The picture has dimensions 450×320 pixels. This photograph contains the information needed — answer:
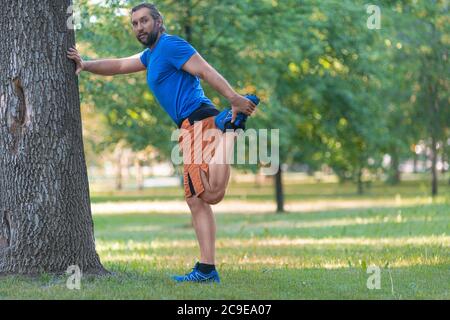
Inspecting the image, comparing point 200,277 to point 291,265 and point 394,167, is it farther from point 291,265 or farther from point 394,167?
point 394,167

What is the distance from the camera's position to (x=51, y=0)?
7.12 metres

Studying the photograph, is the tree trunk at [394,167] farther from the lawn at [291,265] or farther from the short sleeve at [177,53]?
the short sleeve at [177,53]

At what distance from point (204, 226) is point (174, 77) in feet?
4.00

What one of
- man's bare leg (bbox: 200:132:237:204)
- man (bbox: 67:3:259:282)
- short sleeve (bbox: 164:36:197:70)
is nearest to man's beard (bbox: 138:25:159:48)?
man (bbox: 67:3:259:282)

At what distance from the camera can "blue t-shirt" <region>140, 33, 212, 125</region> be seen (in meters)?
6.73

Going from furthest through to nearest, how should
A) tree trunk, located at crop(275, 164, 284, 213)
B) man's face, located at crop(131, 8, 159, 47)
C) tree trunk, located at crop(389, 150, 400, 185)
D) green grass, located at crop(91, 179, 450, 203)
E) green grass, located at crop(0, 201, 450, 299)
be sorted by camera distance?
green grass, located at crop(91, 179, 450, 203) < tree trunk, located at crop(389, 150, 400, 185) < tree trunk, located at crop(275, 164, 284, 213) < man's face, located at crop(131, 8, 159, 47) < green grass, located at crop(0, 201, 450, 299)

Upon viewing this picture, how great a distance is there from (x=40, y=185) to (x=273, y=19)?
10.6 meters

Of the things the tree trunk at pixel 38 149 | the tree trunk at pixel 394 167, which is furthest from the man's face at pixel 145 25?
the tree trunk at pixel 394 167

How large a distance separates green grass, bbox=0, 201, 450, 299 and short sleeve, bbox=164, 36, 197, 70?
1.75 metres

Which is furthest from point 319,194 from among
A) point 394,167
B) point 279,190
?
point 279,190

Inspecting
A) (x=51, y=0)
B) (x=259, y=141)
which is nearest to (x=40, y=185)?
(x=51, y=0)

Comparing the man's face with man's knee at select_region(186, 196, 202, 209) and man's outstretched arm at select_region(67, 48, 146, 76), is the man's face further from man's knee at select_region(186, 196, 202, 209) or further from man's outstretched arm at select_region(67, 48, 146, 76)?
man's knee at select_region(186, 196, 202, 209)

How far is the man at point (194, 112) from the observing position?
21.8ft

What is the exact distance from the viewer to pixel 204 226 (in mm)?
6840
